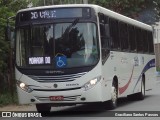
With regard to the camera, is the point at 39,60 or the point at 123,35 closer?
the point at 39,60

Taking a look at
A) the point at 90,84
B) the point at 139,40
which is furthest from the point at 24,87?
the point at 139,40

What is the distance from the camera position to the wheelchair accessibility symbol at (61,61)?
49.9 feet

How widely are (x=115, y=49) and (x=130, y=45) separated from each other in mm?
2561

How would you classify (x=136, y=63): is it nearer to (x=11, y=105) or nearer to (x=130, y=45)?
(x=130, y=45)

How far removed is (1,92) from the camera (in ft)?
75.5

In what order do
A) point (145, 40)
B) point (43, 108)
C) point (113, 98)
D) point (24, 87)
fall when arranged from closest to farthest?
point (24, 87), point (43, 108), point (113, 98), point (145, 40)

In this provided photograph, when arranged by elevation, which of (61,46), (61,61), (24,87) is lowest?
(24,87)

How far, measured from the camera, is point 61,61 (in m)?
15.3

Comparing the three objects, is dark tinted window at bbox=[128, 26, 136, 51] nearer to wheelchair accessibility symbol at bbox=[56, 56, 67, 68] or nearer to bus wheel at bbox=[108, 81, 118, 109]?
bus wheel at bbox=[108, 81, 118, 109]

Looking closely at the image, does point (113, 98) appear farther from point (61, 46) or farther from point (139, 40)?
point (139, 40)

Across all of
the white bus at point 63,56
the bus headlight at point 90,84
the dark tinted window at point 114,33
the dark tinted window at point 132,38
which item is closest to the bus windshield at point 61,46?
the white bus at point 63,56

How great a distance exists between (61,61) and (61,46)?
49 cm

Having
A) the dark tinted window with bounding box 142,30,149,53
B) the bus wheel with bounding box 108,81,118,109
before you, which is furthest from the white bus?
the dark tinted window with bounding box 142,30,149,53

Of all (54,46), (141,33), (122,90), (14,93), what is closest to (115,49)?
(122,90)
